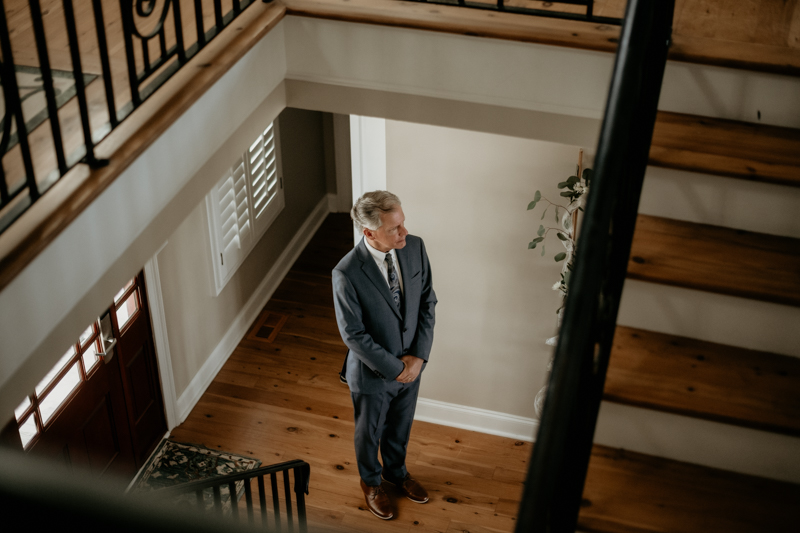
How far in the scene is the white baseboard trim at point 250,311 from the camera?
15.8ft

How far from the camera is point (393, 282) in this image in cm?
338

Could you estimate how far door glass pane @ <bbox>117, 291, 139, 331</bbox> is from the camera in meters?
4.02

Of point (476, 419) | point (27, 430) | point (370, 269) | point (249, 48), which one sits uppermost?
point (249, 48)

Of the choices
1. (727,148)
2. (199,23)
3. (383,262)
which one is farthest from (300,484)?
(727,148)

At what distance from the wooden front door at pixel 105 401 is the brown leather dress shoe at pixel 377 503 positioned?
1.41 metres

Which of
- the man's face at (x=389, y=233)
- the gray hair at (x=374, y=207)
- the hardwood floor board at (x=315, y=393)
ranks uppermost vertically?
the gray hair at (x=374, y=207)

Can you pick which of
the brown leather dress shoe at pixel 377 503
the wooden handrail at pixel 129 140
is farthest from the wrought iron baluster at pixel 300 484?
the wooden handrail at pixel 129 140

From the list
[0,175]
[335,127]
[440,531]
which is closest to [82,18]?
[0,175]

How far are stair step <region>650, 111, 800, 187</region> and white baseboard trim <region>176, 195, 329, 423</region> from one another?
3638mm

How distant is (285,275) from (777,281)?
486cm

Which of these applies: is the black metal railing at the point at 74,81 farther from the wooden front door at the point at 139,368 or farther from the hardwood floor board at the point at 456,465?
the hardwood floor board at the point at 456,465

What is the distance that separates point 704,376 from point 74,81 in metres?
1.70

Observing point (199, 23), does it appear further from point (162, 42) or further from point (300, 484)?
point (300, 484)

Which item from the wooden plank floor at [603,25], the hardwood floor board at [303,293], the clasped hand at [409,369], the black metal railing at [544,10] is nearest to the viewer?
the wooden plank floor at [603,25]
